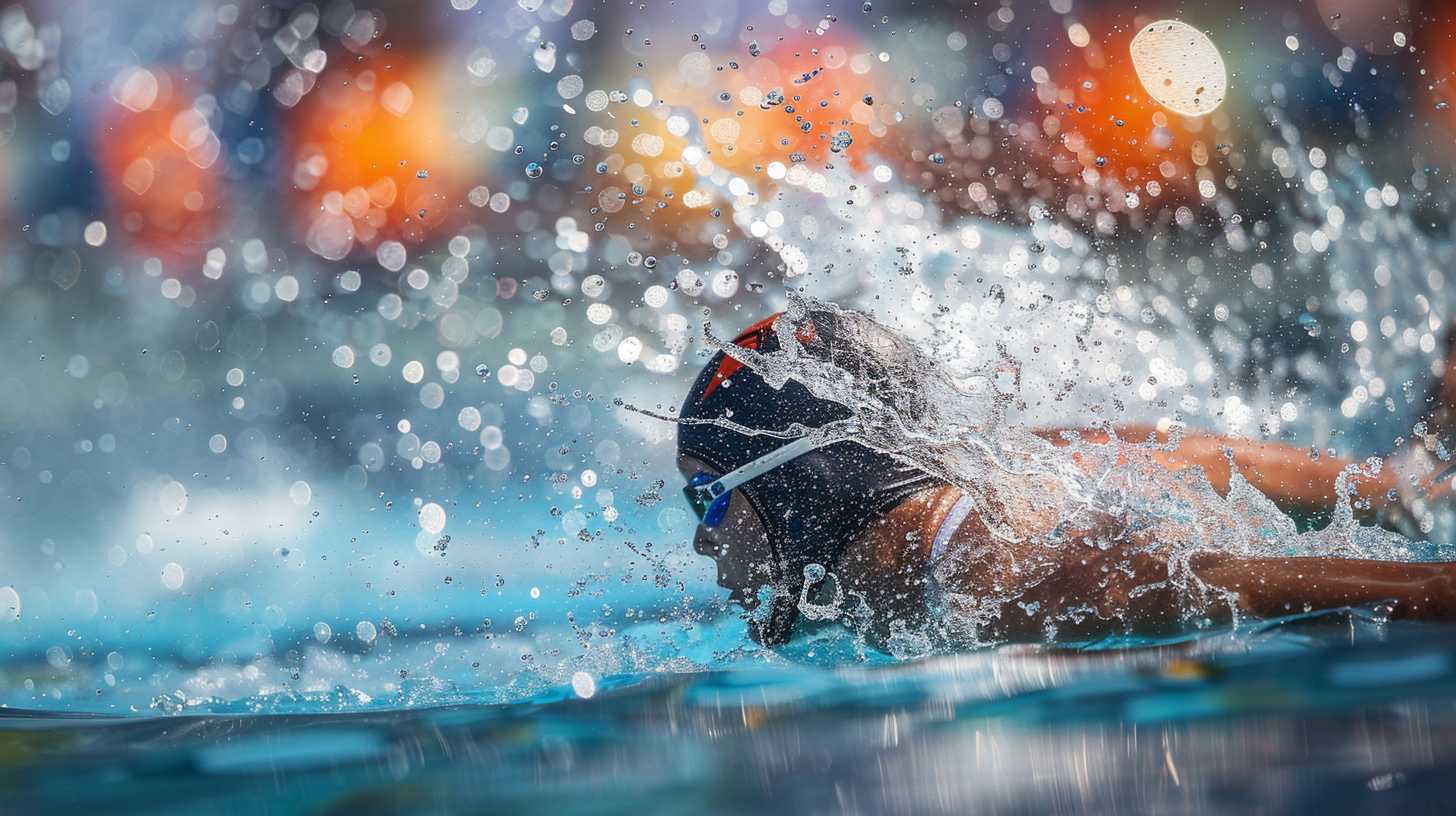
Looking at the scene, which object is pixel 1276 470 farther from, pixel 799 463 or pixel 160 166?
pixel 160 166

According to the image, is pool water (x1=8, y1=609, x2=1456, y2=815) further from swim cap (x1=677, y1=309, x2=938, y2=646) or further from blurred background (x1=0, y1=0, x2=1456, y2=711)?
blurred background (x1=0, y1=0, x2=1456, y2=711)

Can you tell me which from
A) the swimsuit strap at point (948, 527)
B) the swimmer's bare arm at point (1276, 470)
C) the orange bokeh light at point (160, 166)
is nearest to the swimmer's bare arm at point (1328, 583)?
the swimsuit strap at point (948, 527)

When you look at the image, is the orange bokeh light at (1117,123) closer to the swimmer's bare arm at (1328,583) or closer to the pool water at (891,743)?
the swimmer's bare arm at (1328,583)

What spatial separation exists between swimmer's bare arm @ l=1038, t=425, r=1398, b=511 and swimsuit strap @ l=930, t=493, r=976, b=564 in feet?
4.99

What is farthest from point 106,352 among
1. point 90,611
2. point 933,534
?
point 933,534

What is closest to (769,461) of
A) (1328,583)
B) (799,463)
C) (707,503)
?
(799,463)

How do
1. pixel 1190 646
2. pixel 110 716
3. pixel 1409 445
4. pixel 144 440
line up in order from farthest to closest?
pixel 144 440 → pixel 1409 445 → pixel 110 716 → pixel 1190 646

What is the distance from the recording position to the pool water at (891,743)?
155cm

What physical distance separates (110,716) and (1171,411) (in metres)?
5.41

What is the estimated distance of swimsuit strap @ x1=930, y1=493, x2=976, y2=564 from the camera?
2.57 meters

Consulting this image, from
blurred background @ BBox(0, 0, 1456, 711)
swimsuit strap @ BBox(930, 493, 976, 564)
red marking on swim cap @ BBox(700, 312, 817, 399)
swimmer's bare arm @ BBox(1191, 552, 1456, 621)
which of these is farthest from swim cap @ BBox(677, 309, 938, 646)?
blurred background @ BBox(0, 0, 1456, 711)

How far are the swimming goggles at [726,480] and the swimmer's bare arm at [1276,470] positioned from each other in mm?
1611

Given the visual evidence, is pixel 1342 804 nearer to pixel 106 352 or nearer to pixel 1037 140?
pixel 1037 140

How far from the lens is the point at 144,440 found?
19.9ft
